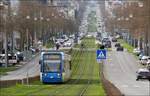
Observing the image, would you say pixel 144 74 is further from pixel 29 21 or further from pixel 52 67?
pixel 29 21

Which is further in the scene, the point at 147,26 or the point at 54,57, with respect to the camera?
the point at 147,26

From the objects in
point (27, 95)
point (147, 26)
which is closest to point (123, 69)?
point (147, 26)

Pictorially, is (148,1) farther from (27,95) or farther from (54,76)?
(27,95)

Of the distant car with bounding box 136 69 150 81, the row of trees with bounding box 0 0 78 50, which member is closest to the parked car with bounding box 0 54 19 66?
the row of trees with bounding box 0 0 78 50

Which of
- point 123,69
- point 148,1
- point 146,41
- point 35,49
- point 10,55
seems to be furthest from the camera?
point 35,49

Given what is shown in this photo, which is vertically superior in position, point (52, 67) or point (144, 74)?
point (52, 67)

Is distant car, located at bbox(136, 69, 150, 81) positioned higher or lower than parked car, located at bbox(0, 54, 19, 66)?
lower

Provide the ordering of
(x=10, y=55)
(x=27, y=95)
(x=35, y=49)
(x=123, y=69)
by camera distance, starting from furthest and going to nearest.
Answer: (x=35, y=49) → (x=10, y=55) → (x=123, y=69) → (x=27, y=95)

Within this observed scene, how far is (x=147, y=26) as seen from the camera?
96.1 meters

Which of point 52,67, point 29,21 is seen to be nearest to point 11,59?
point 29,21

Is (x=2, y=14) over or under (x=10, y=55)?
over

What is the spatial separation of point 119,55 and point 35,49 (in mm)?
21644

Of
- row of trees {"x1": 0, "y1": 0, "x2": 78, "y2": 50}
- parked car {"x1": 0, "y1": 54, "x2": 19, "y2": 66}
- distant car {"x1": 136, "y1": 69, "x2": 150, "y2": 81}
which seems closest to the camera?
distant car {"x1": 136, "y1": 69, "x2": 150, "y2": 81}

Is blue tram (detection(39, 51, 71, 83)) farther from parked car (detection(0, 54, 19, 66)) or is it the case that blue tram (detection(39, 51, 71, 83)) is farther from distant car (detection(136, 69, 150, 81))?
parked car (detection(0, 54, 19, 66))
